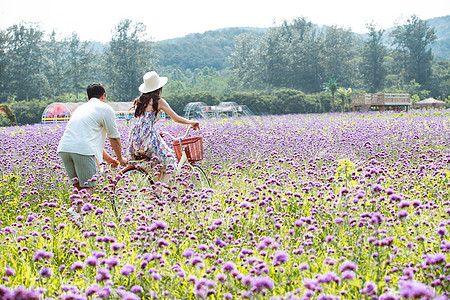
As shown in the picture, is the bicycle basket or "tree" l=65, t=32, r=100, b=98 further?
"tree" l=65, t=32, r=100, b=98

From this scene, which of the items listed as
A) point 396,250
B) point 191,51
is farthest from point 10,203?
point 191,51

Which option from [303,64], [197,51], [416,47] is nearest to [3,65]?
[303,64]

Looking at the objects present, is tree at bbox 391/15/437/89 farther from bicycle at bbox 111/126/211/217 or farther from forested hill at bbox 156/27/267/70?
bicycle at bbox 111/126/211/217

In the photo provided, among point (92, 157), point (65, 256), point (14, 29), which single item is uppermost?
point (14, 29)

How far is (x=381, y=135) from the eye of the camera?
32.9 ft

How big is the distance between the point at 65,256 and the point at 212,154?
4.60 meters

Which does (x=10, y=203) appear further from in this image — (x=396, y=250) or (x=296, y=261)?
(x=396, y=250)

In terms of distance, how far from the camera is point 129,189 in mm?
4863

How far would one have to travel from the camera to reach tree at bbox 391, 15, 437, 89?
2881 inches

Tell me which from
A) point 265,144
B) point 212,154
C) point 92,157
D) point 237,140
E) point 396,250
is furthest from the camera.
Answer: point 237,140

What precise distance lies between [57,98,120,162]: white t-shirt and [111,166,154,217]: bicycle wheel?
41cm

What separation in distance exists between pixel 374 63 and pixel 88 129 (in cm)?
7481

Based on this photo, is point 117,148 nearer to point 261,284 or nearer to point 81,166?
point 81,166

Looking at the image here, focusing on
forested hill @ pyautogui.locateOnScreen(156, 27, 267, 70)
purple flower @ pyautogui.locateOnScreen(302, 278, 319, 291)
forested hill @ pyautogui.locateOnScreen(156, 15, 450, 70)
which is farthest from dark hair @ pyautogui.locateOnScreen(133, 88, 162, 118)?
forested hill @ pyautogui.locateOnScreen(156, 15, 450, 70)
